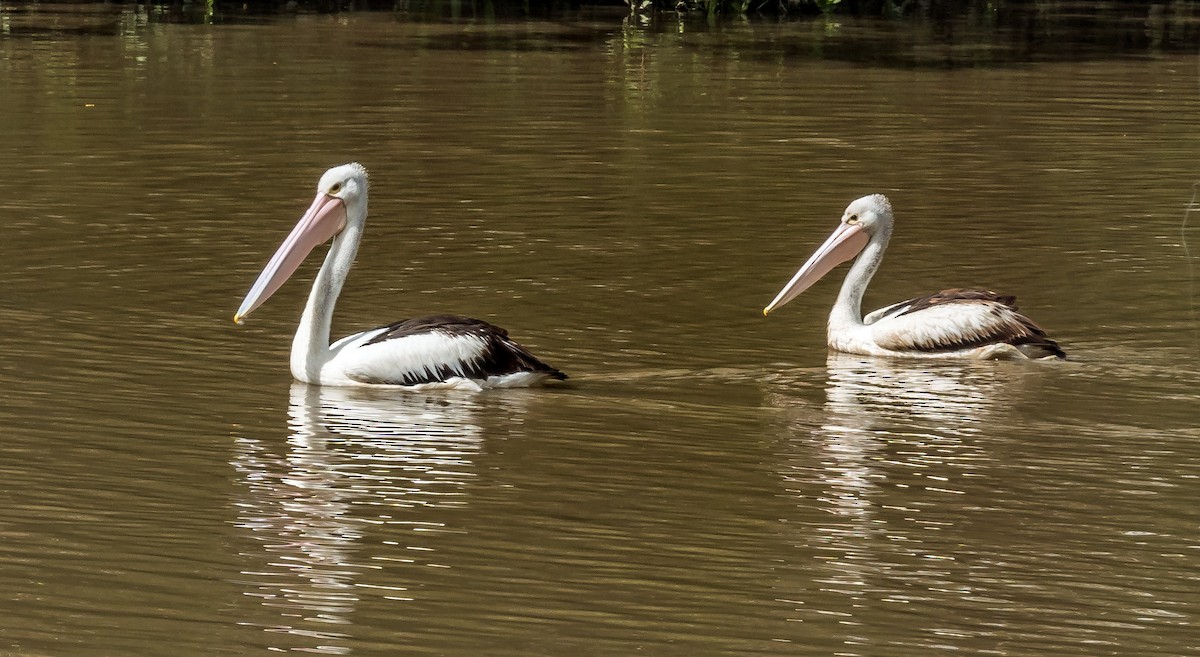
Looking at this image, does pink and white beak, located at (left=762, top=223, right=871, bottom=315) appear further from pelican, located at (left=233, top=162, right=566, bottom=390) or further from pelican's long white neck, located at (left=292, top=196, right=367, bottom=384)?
pelican's long white neck, located at (left=292, top=196, right=367, bottom=384)

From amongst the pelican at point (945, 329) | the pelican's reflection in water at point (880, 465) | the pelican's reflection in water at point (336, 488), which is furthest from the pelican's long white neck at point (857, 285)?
the pelican's reflection in water at point (336, 488)

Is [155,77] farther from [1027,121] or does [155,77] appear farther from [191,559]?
[191,559]

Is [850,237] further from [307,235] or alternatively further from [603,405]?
[307,235]

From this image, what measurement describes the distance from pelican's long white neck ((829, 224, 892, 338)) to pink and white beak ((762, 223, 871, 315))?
0.17ft

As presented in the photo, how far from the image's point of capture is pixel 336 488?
19.9 ft

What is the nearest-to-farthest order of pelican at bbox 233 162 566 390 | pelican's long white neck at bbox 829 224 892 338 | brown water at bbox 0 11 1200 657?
brown water at bbox 0 11 1200 657 < pelican at bbox 233 162 566 390 < pelican's long white neck at bbox 829 224 892 338

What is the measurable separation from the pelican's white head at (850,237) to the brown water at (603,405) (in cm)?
23

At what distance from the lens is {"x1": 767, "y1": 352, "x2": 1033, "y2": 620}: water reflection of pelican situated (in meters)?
5.34

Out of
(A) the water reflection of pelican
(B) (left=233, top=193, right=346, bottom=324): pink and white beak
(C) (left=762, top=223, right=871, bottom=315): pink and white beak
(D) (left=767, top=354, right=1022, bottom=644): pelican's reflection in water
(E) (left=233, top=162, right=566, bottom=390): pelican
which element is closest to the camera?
(D) (left=767, top=354, right=1022, bottom=644): pelican's reflection in water

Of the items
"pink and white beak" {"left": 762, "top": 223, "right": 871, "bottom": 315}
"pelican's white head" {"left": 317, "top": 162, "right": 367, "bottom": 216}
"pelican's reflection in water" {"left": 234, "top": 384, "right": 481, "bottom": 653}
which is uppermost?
"pelican's white head" {"left": 317, "top": 162, "right": 367, "bottom": 216}

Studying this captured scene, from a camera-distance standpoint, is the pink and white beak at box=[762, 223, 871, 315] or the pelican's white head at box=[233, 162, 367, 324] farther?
the pink and white beak at box=[762, 223, 871, 315]

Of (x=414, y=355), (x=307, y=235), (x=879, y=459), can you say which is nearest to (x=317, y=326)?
(x=414, y=355)

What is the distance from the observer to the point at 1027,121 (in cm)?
1571

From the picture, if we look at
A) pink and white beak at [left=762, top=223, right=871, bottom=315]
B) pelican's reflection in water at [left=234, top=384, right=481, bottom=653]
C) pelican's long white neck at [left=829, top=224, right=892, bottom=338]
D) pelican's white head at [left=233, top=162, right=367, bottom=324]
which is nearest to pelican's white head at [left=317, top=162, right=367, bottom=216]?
pelican's white head at [left=233, top=162, right=367, bottom=324]
